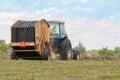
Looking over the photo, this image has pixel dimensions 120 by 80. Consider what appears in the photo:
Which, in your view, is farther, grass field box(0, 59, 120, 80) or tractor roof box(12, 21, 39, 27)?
tractor roof box(12, 21, 39, 27)

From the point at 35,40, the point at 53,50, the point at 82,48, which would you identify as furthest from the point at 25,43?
the point at 82,48

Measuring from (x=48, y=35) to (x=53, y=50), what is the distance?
52.0 inches

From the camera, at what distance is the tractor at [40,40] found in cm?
3481

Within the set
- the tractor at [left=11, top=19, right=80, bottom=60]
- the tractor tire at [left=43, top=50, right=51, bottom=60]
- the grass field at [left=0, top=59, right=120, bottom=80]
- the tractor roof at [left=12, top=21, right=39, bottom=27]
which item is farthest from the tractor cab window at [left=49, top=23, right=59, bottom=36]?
the grass field at [left=0, top=59, right=120, bottom=80]

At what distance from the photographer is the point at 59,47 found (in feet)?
123

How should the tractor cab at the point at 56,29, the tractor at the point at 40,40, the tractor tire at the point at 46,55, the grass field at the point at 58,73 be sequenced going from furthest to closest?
the tractor cab at the point at 56,29 → the tractor at the point at 40,40 → the tractor tire at the point at 46,55 → the grass field at the point at 58,73

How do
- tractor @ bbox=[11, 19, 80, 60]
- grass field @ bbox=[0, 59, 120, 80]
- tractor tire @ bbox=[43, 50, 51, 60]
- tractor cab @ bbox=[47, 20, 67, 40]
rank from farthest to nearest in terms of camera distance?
tractor cab @ bbox=[47, 20, 67, 40] → tractor @ bbox=[11, 19, 80, 60] → tractor tire @ bbox=[43, 50, 51, 60] → grass field @ bbox=[0, 59, 120, 80]

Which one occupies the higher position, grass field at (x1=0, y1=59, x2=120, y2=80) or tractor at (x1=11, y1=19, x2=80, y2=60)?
tractor at (x1=11, y1=19, x2=80, y2=60)

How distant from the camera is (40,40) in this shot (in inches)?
1410

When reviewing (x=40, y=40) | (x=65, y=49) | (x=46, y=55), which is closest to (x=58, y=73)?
(x=46, y=55)

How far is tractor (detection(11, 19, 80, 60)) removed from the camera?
114 feet

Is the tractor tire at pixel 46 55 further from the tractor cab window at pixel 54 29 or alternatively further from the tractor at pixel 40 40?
the tractor cab window at pixel 54 29

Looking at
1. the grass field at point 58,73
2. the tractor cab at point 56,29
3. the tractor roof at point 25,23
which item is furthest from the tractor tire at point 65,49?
the grass field at point 58,73

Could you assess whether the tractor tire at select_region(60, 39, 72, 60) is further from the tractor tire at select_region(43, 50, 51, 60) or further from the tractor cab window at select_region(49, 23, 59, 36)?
the tractor tire at select_region(43, 50, 51, 60)
